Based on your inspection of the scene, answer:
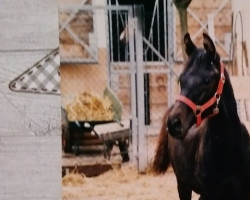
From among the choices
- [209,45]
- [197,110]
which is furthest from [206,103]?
[209,45]

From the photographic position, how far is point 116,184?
10.1 feet

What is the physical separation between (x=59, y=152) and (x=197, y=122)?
33 cm

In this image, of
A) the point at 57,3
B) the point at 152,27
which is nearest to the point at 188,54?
the point at 152,27

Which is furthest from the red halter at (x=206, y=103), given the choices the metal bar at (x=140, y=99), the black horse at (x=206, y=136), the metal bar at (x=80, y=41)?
the metal bar at (x=80, y=41)

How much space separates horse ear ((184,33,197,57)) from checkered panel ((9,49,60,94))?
0.97ft

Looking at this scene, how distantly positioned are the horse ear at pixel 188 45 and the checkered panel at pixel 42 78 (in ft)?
0.97

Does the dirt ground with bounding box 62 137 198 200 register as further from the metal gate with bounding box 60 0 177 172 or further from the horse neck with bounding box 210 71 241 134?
the horse neck with bounding box 210 71 241 134

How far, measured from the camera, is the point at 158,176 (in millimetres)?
3080

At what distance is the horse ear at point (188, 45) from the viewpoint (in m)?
3.02

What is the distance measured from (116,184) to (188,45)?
36 centimetres

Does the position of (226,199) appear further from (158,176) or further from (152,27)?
(152,27)

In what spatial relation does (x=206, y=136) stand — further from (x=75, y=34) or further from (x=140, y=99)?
(x=75, y=34)

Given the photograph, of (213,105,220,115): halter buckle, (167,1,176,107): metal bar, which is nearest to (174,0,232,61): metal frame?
(167,1,176,107): metal bar

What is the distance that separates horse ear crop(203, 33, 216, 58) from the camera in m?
3.01
